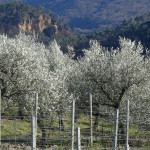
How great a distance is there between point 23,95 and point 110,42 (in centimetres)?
14508

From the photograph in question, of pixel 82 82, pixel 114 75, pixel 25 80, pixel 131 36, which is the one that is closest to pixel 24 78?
pixel 25 80

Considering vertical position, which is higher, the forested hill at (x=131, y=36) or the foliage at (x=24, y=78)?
the forested hill at (x=131, y=36)

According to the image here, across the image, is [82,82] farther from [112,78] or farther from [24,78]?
[24,78]

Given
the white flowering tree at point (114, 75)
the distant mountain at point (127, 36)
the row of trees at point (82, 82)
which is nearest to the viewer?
the row of trees at point (82, 82)

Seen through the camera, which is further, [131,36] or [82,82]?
[131,36]

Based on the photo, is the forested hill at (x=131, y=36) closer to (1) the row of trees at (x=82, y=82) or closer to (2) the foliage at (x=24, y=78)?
(1) the row of trees at (x=82, y=82)

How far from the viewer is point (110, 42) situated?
171625 millimetres

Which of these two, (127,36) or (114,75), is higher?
(127,36)

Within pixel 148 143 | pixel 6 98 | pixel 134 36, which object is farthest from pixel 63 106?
pixel 134 36

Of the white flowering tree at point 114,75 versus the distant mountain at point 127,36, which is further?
the distant mountain at point 127,36

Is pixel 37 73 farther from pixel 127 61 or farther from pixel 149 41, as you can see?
pixel 149 41

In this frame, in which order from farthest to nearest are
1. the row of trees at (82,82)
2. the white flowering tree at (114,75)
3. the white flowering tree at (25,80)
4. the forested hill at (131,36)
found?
1. the forested hill at (131,36)
2. the white flowering tree at (114,75)
3. the row of trees at (82,82)
4. the white flowering tree at (25,80)

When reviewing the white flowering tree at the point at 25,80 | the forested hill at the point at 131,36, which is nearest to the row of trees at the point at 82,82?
the white flowering tree at the point at 25,80

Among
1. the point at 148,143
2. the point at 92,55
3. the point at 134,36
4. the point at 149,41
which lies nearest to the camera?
the point at 148,143
